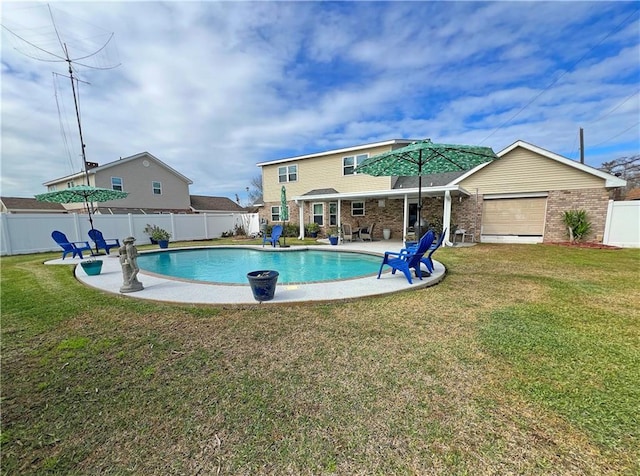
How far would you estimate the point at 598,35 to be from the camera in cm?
1208

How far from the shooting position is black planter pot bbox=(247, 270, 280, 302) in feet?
15.9

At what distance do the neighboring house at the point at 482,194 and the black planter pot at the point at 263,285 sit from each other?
9050mm

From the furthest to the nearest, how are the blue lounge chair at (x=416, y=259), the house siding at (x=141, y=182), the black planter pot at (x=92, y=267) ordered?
the house siding at (x=141, y=182) < the black planter pot at (x=92, y=267) < the blue lounge chair at (x=416, y=259)

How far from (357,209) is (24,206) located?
3127 cm

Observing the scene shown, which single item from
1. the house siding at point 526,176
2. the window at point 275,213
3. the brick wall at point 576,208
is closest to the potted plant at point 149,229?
the window at point 275,213

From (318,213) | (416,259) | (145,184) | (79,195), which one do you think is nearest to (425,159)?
(416,259)

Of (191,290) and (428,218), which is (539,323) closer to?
(191,290)

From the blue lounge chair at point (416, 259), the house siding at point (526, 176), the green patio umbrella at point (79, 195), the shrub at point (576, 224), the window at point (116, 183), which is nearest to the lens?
the blue lounge chair at point (416, 259)

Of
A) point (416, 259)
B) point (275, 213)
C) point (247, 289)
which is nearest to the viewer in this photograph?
point (247, 289)

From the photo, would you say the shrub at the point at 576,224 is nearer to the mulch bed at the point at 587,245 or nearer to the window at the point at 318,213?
the mulch bed at the point at 587,245

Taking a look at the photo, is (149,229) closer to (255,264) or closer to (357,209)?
(255,264)

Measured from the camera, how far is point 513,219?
14.0 m

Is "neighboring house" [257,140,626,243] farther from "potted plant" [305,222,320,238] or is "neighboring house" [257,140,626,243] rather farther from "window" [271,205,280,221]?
"window" [271,205,280,221]

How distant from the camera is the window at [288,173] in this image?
19.9 meters
